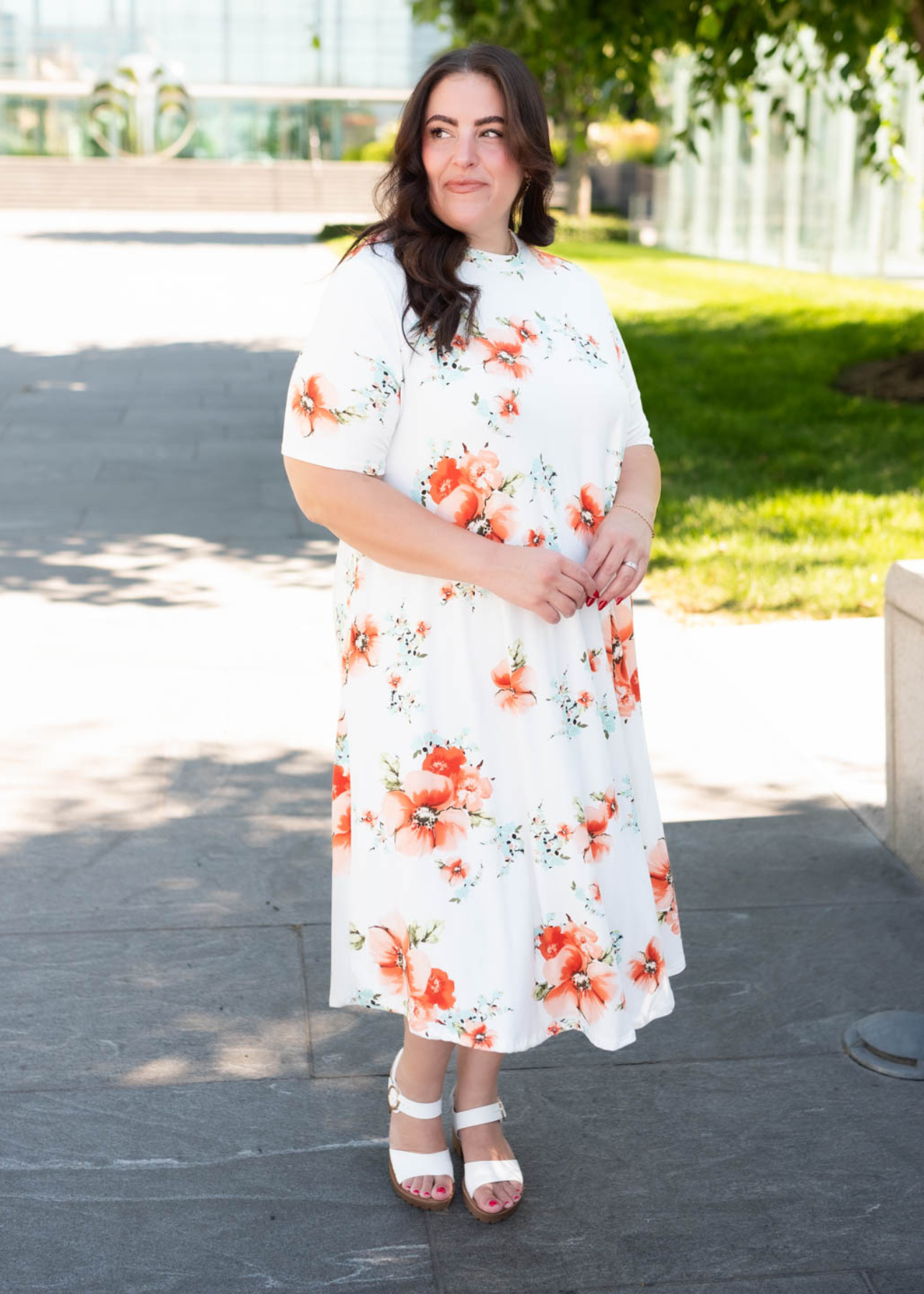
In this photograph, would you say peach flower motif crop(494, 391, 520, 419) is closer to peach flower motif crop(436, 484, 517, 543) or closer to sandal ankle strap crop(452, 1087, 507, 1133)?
peach flower motif crop(436, 484, 517, 543)

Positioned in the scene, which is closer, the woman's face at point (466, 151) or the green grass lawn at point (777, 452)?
the woman's face at point (466, 151)

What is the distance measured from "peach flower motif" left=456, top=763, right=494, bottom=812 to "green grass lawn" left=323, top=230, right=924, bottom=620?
4.20m

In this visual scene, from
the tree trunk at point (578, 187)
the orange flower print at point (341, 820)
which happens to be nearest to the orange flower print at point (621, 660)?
the orange flower print at point (341, 820)

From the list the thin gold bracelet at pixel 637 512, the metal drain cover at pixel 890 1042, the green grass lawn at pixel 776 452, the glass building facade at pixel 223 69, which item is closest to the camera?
the thin gold bracelet at pixel 637 512

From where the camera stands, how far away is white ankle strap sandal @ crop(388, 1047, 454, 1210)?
2707mm

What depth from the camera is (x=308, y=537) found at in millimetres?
7660

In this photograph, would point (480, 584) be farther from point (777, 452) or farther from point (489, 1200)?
point (777, 452)

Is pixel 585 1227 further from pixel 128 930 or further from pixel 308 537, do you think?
pixel 308 537

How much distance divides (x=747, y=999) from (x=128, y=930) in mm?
1473

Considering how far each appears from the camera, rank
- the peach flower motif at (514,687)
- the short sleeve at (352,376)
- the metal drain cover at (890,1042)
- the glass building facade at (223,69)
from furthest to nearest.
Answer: the glass building facade at (223,69)
the metal drain cover at (890,1042)
the peach flower motif at (514,687)
the short sleeve at (352,376)

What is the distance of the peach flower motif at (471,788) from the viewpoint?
2467 mm

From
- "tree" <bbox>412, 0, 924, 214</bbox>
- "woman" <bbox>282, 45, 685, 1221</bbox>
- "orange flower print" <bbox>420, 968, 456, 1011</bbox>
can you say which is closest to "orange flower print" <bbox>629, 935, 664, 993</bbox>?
"woman" <bbox>282, 45, 685, 1221</bbox>

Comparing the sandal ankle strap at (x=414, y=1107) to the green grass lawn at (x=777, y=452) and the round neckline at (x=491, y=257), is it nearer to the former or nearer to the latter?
the round neckline at (x=491, y=257)

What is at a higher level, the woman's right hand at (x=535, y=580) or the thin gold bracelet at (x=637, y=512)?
the thin gold bracelet at (x=637, y=512)
